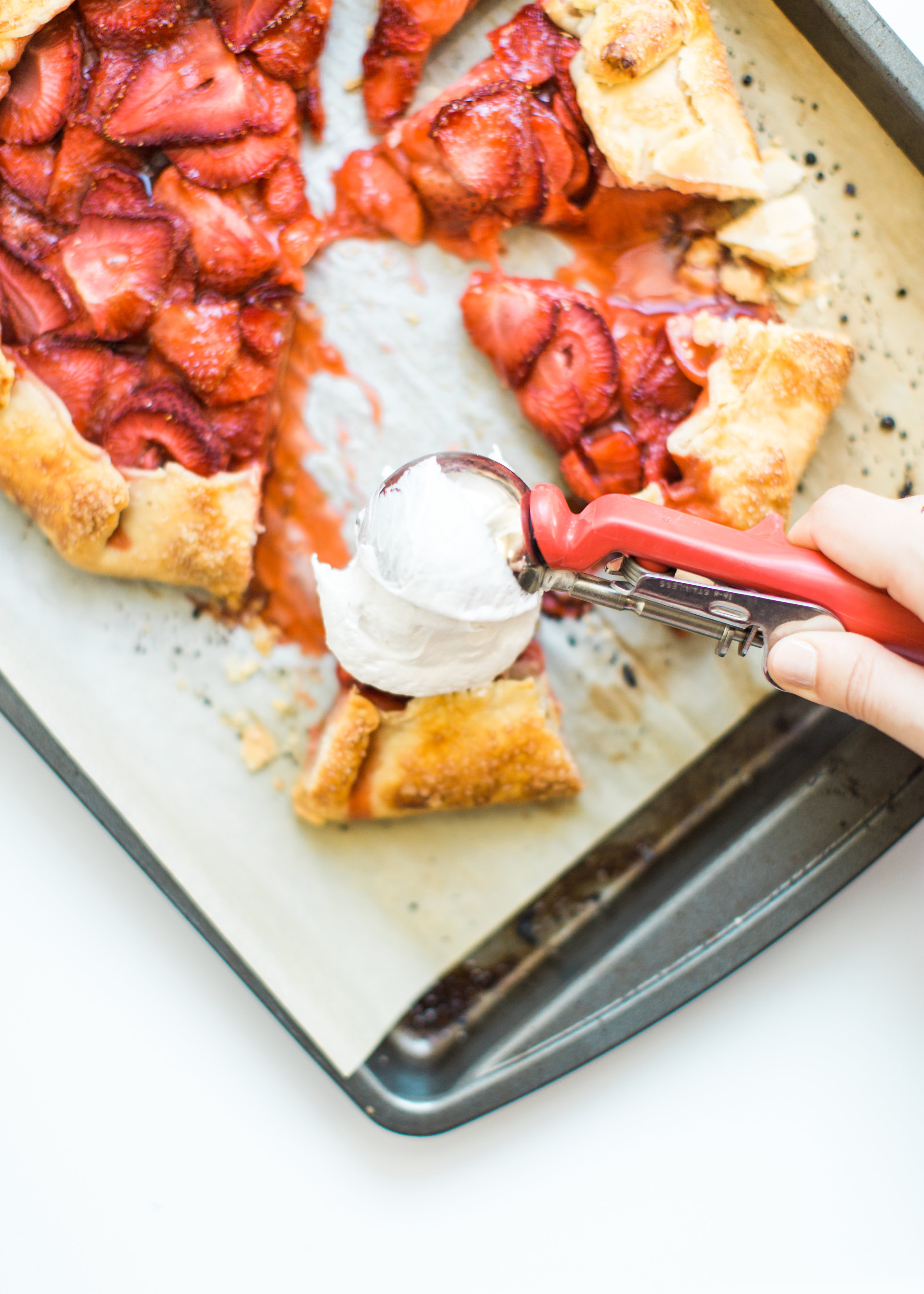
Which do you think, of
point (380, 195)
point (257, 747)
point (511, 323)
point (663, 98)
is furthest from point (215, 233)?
point (257, 747)

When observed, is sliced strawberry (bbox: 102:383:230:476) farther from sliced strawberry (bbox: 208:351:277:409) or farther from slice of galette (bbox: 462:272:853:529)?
slice of galette (bbox: 462:272:853:529)

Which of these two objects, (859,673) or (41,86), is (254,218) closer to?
(41,86)

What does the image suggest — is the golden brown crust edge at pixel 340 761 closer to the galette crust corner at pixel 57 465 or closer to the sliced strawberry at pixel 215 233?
the galette crust corner at pixel 57 465

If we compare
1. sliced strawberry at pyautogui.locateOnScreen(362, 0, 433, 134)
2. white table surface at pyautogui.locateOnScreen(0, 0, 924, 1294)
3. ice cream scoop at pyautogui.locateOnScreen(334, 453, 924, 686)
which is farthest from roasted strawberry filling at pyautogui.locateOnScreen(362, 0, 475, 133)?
white table surface at pyautogui.locateOnScreen(0, 0, 924, 1294)

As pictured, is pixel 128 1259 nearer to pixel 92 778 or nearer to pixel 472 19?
pixel 92 778

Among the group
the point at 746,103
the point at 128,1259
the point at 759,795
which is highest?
the point at 746,103

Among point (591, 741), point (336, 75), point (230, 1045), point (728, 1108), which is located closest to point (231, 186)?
point (336, 75)

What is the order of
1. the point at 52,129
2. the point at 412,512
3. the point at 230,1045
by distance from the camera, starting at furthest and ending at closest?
the point at 230,1045, the point at 52,129, the point at 412,512
